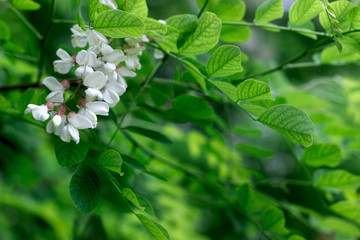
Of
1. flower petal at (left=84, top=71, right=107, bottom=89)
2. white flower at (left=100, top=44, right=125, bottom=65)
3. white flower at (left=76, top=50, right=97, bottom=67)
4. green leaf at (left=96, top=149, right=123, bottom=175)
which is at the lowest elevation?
green leaf at (left=96, top=149, right=123, bottom=175)

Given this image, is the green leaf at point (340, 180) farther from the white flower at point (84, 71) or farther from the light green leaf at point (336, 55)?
the white flower at point (84, 71)

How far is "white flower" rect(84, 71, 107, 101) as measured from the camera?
38 cm

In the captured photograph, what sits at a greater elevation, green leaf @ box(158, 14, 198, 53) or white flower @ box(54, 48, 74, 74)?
green leaf @ box(158, 14, 198, 53)

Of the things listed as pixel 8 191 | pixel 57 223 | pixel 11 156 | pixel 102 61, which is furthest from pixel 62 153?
pixel 8 191

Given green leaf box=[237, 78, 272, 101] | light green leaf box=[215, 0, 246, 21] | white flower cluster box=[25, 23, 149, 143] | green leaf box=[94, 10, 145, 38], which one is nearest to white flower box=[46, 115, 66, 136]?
white flower cluster box=[25, 23, 149, 143]

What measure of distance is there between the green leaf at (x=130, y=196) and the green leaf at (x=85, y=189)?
0.15ft

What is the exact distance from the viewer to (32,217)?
Result: 4.28ft

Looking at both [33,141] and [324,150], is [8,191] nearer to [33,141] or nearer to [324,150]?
[33,141]

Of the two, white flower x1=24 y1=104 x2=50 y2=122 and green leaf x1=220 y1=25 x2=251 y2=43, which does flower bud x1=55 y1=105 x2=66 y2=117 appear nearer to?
white flower x1=24 y1=104 x2=50 y2=122

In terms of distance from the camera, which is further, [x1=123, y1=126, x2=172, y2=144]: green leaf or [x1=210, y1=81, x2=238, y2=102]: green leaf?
[x1=123, y1=126, x2=172, y2=144]: green leaf

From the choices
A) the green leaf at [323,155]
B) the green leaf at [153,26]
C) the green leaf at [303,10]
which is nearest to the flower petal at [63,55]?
the green leaf at [153,26]

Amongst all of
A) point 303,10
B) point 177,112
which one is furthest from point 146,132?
point 303,10

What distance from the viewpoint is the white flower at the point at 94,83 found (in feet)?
1.25

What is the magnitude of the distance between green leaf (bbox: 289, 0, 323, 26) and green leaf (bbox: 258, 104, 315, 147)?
16 cm
